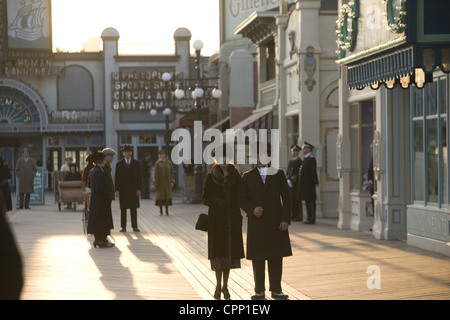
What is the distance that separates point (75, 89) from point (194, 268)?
43639mm

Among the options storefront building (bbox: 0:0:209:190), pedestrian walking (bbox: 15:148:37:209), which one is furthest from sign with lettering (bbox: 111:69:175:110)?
pedestrian walking (bbox: 15:148:37:209)

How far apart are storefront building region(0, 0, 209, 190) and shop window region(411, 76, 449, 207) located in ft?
128

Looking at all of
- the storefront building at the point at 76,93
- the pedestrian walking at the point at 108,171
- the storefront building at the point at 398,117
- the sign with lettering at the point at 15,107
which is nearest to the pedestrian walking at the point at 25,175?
the pedestrian walking at the point at 108,171

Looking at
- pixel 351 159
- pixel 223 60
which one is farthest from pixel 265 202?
pixel 223 60

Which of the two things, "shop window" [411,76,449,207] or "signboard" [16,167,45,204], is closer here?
"shop window" [411,76,449,207]

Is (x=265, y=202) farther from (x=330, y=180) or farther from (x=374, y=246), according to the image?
(x=330, y=180)

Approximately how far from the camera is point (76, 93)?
Result: 5559cm

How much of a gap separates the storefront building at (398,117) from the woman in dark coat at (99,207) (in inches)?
183

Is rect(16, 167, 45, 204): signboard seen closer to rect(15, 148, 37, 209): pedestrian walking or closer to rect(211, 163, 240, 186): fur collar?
rect(15, 148, 37, 209): pedestrian walking

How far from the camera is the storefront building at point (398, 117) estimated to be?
Answer: 12.2 meters

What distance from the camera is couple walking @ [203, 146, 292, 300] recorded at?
32.5 ft

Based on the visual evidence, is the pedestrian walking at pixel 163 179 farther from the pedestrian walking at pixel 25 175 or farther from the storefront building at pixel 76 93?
the storefront building at pixel 76 93

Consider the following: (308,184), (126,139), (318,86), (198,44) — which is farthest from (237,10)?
(308,184)
